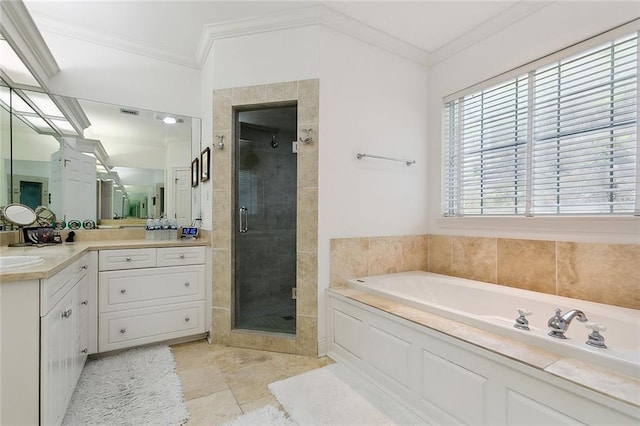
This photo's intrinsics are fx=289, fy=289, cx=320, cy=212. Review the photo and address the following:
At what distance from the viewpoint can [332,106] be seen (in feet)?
7.72

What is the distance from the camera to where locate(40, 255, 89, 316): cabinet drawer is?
4.00 ft

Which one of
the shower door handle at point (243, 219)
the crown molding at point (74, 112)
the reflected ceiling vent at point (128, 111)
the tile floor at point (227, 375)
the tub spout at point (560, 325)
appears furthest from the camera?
the reflected ceiling vent at point (128, 111)

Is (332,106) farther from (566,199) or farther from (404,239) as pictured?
(566,199)

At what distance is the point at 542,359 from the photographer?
3.83ft

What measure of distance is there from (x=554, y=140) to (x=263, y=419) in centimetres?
260

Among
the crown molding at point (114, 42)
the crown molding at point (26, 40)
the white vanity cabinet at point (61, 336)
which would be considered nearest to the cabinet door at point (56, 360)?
the white vanity cabinet at point (61, 336)

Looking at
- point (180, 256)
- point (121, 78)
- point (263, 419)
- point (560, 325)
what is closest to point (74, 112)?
point (121, 78)

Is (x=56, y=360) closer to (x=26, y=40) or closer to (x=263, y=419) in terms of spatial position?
(x=263, y=419)

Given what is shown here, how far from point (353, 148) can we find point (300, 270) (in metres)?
1.11

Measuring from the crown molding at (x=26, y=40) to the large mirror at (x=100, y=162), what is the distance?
0.71ft

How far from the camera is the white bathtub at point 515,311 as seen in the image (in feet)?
3.76

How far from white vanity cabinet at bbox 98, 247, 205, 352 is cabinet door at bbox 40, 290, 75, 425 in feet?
1.87

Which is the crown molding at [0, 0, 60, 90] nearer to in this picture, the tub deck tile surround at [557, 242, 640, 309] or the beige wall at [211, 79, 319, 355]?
the beige wall at [211, 79, 319, 355]

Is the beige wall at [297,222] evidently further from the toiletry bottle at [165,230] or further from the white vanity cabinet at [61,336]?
the white vanity cabinet at [61,336]
